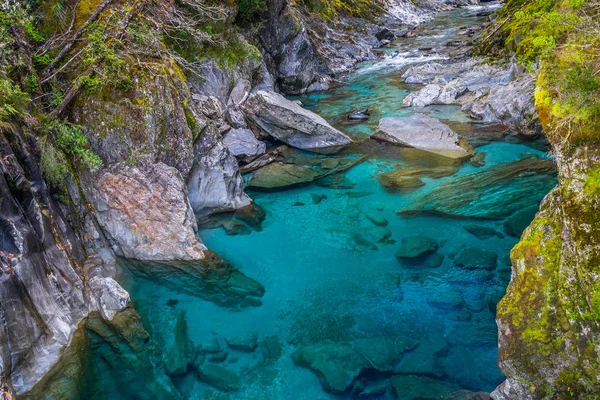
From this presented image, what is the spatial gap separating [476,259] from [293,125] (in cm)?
763

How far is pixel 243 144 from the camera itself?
12938 millimetres

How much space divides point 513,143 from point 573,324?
9.89 meters

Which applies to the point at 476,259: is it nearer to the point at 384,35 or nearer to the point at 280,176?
the point at 280,176

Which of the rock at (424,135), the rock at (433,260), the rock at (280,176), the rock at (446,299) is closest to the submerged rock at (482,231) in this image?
the rock at (433,260)

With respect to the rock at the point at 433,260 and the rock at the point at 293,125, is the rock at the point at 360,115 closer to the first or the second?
the rock at the point at 293,125

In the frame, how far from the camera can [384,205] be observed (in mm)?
10484

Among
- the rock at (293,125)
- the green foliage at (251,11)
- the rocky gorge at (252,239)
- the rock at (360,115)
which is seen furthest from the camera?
the green foliage at (251,11)

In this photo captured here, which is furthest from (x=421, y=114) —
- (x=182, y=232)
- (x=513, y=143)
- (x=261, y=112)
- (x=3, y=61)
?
(x=3, y=61)

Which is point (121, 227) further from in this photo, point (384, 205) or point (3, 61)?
point (384, 205)

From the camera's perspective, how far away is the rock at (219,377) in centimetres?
623

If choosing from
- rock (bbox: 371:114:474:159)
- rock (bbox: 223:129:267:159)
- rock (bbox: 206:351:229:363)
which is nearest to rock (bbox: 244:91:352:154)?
rock (bbox: 223:129:267:159)

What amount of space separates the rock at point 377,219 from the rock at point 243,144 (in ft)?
15.1

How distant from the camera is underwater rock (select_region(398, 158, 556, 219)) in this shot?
9609mm

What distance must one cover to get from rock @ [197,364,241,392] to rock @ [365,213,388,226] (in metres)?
5.01
